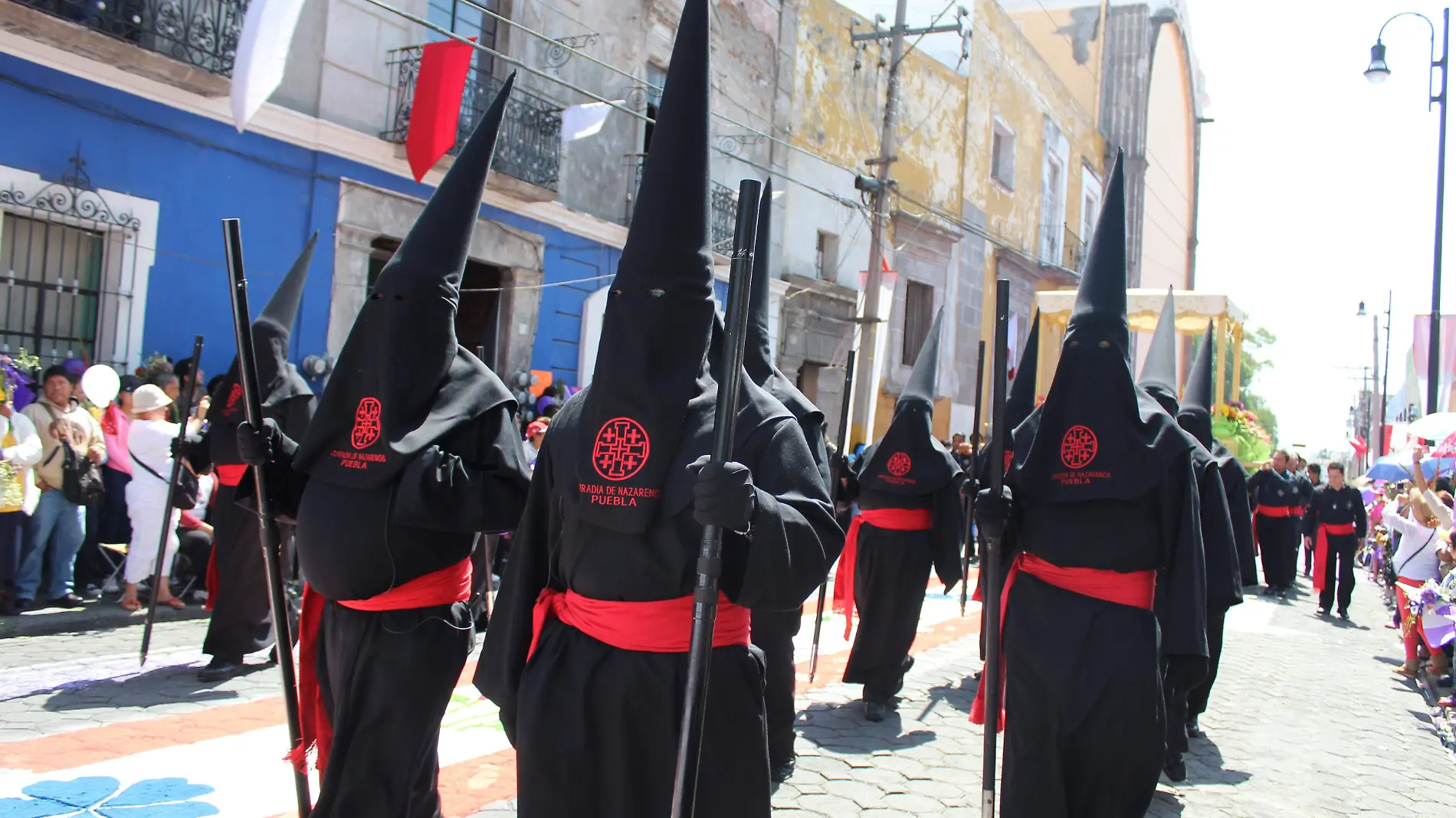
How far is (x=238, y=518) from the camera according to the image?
6.84m

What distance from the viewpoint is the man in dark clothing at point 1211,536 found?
5121mm

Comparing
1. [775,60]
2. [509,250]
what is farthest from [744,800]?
[775,60]

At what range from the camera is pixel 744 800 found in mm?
3002

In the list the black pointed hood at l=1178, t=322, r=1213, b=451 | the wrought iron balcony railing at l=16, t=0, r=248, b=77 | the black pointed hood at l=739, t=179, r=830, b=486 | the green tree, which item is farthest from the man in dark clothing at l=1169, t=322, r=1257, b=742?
the green tree

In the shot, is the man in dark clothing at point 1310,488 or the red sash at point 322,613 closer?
the red sash at point 322,613

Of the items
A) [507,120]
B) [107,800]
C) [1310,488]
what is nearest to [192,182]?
[507,120]

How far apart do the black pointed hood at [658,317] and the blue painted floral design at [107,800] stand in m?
2.58

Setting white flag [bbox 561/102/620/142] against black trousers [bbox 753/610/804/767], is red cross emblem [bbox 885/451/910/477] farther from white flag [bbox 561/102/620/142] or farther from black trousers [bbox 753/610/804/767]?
white flag [bbox 561/102/620/142]

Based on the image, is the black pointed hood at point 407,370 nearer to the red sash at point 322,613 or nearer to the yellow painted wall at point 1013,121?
the red sash at point 322,613

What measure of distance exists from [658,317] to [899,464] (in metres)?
4.46

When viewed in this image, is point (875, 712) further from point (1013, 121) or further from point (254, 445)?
point (1013, 121)

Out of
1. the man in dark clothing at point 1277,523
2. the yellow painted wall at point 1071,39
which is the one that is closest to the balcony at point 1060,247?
the yellow painted wall at point 1071,39

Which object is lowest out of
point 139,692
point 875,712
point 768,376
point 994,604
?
point 139,692

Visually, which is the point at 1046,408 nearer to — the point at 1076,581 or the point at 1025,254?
the point at 1076,581
